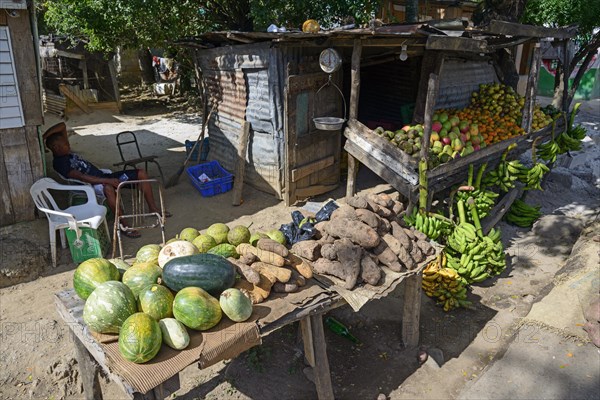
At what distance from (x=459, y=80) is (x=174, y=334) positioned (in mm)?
7685

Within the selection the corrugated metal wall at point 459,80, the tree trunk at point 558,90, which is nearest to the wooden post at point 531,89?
the corrugated metal wall at point 459,80

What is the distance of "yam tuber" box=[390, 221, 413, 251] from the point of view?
4.31 meters

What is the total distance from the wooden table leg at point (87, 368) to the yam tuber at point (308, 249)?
6.50 ft

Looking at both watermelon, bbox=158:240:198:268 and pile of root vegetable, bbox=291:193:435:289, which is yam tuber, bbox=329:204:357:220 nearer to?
pile of root vegetable, bbox=291:193:435:289

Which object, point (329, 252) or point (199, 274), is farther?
point (329, 252)

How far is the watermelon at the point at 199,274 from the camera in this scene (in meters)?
3.21

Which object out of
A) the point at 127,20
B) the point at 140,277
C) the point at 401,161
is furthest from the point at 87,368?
the point at 127,20

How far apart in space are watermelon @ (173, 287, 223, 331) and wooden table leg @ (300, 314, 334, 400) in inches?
43.0

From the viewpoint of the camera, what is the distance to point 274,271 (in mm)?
3656

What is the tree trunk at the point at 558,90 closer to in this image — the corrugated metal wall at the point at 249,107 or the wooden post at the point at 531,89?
the wooden post at the point at 531,89

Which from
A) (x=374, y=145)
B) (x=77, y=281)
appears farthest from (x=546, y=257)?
(x=77, y=281)

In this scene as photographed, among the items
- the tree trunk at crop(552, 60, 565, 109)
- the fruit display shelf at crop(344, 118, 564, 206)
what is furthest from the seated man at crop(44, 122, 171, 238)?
the tree trunk at crop(552, 60, 565, 109)

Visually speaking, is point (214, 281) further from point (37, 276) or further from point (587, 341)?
point (587, 341)

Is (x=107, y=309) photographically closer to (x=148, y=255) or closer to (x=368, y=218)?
(x=148, y=255)
